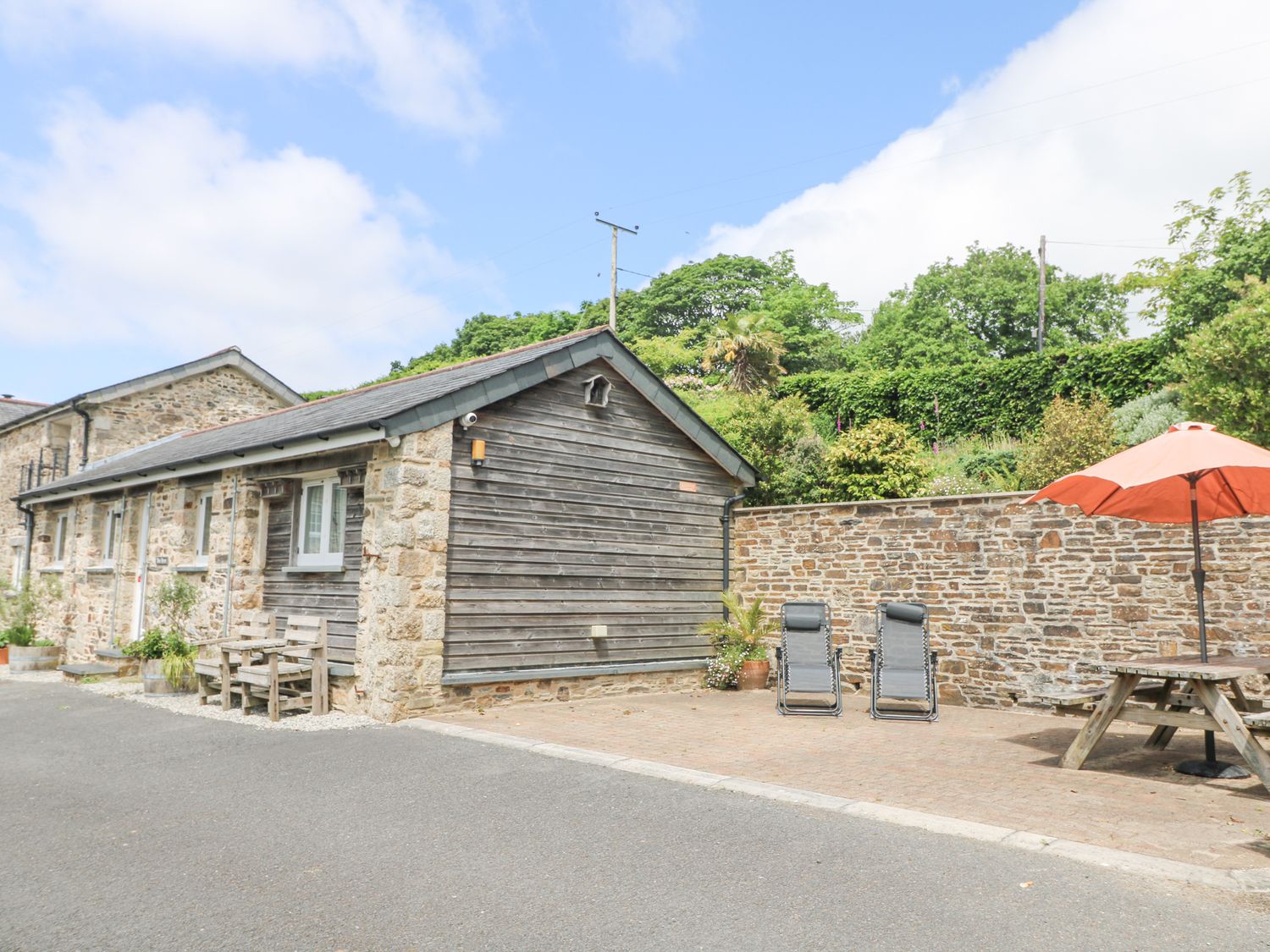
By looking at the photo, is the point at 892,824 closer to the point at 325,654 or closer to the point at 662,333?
the point at 325,654

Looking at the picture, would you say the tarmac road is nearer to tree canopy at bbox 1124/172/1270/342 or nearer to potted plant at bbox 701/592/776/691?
potted plant at bbox 701/592/776/691

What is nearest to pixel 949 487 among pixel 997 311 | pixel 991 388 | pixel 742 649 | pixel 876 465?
pixel 876 465

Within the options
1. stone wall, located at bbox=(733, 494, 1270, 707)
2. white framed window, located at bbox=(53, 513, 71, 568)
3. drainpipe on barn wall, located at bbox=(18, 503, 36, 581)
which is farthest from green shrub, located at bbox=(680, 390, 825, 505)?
drainpipe on barn wall, located at bbox=(18, 503, 36, 581)

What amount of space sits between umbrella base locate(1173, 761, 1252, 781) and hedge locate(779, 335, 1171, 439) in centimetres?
1499

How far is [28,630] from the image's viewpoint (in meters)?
15.5

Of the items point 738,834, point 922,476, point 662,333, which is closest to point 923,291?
point 662,333

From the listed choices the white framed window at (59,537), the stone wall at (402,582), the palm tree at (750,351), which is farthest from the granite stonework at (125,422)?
the stone wall at (402,582)

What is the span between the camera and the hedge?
794 inches

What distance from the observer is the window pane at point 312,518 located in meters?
10.8

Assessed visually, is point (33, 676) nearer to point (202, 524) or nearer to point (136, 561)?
point (136, 561)

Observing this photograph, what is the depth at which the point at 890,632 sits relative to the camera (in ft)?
32.6

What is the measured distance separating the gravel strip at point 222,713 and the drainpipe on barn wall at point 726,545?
569 cm

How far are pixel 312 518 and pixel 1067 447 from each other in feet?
41.6

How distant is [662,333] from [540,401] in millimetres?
36018
